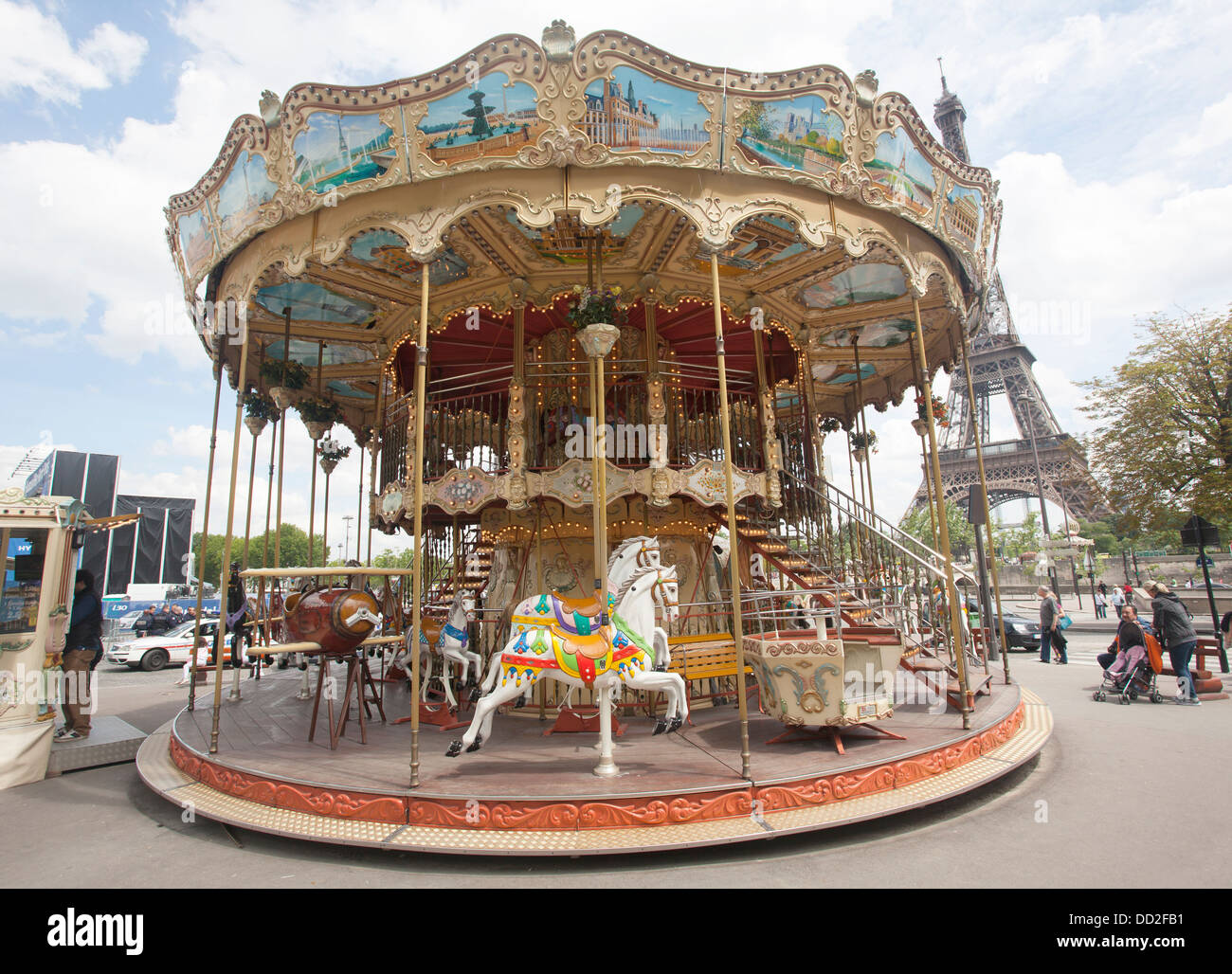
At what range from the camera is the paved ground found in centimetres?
454

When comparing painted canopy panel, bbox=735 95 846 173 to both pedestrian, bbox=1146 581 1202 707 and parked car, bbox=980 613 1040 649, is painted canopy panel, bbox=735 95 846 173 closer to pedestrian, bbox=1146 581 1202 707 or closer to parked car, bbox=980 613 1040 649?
pedestrian, bbox=1146 581 1202 707

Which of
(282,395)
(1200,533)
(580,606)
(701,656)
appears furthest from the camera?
(1200,533)

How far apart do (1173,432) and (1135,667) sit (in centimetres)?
1372

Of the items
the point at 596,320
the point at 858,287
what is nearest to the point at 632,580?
the point at 596,320

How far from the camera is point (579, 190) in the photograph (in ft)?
21.4

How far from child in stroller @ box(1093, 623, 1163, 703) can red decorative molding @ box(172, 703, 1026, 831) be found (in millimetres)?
7406

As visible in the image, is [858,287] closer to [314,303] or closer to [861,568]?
[861,568]

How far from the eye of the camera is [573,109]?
6195 millimetres

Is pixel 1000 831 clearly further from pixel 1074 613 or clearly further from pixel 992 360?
pixel 992 360

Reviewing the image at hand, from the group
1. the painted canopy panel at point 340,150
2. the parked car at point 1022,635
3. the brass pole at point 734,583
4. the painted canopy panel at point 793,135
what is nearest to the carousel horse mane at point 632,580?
the brass pole at point 734,583

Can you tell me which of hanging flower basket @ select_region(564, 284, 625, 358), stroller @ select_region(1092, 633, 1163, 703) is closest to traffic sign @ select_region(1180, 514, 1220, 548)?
stroller @ select_region(1092, 633, 1163, 703)

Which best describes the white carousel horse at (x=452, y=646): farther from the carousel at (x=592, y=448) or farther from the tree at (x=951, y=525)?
the tree at (x=951, y=525)

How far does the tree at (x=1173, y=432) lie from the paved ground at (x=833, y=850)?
1679cm

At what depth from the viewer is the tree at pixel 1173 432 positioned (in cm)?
1909
